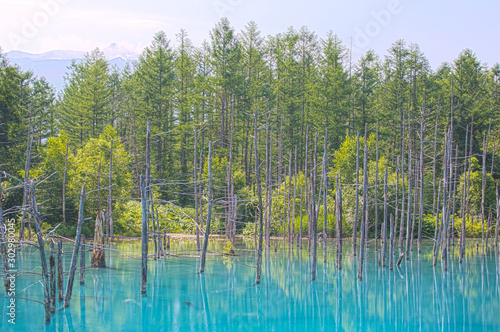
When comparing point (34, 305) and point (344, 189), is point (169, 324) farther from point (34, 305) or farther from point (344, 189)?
point (344, 189)

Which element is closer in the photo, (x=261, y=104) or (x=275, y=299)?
(x=275, y=299)

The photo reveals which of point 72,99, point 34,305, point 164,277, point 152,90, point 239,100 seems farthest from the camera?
point 72,99

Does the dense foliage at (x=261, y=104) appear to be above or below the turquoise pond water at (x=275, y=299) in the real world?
above

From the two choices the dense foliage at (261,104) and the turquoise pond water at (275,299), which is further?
the dense foliage at (261,104)

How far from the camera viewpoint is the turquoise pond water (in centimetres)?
1222

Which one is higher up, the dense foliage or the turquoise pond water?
the dense foliage

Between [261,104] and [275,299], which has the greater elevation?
[261,104]

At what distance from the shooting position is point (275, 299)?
15023mm

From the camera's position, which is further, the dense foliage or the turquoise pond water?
the dense foliage

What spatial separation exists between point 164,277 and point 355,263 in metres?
8.40

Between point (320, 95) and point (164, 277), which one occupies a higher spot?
point (320, 95)

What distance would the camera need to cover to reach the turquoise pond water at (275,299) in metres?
12.2

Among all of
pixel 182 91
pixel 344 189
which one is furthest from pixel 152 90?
pixel 344 189

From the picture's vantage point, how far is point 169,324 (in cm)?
1218
